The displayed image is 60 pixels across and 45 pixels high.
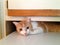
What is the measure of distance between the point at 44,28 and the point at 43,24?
0.18 feet

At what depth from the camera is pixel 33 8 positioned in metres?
1.18

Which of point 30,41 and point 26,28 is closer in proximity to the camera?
point 30,41

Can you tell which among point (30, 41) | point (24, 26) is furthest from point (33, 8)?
point (30, 41)

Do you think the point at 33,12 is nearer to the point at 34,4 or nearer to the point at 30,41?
the point at 34,4

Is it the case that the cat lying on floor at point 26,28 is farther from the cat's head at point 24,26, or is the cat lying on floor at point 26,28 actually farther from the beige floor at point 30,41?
the beige floor at point 30,41

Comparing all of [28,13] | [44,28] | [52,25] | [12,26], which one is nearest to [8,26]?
[12,26]

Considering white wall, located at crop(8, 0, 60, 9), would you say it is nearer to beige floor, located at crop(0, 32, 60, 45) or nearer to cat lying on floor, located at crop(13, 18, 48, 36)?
cat lying on floor, located at crop(13, 18, 48, 36)

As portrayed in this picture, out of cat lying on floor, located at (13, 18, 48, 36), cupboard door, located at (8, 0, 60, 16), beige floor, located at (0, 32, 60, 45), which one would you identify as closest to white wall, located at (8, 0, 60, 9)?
cupboard door, located at (8, 0, 60, 16)

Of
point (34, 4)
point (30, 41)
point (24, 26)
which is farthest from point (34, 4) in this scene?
point (30, 41)

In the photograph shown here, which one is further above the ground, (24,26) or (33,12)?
(33,12)

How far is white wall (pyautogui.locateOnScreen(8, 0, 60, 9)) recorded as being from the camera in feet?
3.83

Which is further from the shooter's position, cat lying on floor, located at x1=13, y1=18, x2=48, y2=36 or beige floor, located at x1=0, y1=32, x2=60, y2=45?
cat lying on floor, located at x1=13, y1=18, x2=48, y2=36

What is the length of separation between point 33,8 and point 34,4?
0.04 meters

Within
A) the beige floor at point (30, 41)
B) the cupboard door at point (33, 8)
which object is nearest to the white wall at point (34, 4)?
the cupboard door at point (33, 8)
